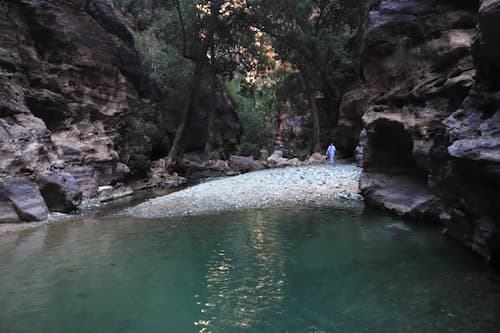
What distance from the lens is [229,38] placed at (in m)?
29.3

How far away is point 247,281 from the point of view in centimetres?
728

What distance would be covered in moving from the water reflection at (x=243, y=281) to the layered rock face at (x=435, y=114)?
11.3ft

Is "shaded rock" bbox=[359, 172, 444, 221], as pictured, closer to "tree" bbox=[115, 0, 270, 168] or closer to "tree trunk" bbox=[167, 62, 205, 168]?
"tree" bbox=[115, 0, 270, 168]

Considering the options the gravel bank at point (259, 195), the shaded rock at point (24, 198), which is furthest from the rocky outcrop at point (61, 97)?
the gravel bank at point (259, 195)

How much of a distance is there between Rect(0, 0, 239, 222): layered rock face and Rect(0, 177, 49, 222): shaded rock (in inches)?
1.2

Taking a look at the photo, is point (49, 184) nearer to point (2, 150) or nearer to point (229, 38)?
point (2, 150)

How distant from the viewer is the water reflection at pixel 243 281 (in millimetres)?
5867

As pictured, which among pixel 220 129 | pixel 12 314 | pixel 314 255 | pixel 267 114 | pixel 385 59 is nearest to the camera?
pixel 12 314

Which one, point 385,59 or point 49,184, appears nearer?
point 385,59

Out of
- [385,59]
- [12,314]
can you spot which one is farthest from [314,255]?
[385,59]

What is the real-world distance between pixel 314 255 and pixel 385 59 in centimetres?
681

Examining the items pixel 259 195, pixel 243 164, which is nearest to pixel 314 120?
pixel 243 164

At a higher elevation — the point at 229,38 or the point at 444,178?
the point at 229,38

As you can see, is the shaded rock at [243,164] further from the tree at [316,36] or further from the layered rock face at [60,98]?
the layered rock face at [60,98]
